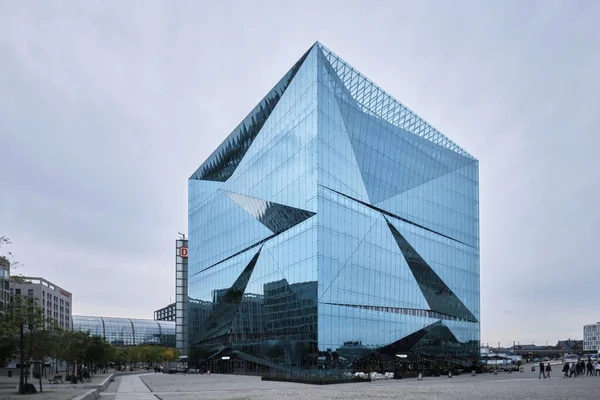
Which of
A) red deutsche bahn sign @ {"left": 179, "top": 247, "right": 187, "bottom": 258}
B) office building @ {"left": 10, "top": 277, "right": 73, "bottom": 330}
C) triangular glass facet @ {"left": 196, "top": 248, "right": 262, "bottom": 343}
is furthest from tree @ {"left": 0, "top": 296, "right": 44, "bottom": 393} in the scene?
office building @ {"left": 10, "top": 277, "right": 73, "bottom": 330}

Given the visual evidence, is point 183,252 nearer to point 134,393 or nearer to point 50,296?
point 50,296

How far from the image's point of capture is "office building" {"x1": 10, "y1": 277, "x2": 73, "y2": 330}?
14568cm

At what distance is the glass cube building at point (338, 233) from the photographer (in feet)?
221

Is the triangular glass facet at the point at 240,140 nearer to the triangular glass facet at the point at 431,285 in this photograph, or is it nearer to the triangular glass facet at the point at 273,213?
the triangular glass facet at the point at 273,213

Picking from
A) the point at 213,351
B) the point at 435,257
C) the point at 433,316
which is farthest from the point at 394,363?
the point at 213,351

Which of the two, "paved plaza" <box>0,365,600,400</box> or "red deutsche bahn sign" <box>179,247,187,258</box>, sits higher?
"red deutsche bahn sign" <box>179,247,187,258</box>

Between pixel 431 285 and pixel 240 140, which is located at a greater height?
pixel 240 140

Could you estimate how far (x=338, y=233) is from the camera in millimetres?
68000

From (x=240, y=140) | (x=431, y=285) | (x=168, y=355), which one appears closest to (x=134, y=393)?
(x=431, y=285)

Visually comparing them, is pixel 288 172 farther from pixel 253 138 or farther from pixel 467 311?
pixel 467 311

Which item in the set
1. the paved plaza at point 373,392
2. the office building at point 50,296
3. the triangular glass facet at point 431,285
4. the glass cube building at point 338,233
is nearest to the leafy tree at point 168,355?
the office building at point 50,296

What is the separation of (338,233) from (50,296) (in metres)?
117

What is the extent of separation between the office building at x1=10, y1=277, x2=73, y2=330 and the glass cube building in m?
62.3

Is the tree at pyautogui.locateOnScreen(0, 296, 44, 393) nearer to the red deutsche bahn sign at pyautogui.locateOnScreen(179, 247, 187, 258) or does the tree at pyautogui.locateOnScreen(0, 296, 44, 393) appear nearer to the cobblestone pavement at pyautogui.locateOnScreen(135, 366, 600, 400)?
the cobblestone pavement at pyautogui.locateOnScreen(135, 366, 600, 400)
